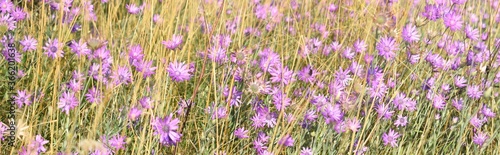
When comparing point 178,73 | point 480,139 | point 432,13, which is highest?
point 432,13

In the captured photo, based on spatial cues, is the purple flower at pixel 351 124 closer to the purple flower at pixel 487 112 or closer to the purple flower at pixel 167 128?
the purple flower at pixel 167 128

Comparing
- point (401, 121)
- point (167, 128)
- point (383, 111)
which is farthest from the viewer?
point (401, 121)

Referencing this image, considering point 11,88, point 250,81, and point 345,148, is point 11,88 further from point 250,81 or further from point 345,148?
point 345,148

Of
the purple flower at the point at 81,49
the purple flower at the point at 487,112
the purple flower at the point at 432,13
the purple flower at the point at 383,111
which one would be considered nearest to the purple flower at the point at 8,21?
the purple flower at the point at 81,49

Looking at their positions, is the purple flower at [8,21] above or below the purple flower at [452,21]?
below

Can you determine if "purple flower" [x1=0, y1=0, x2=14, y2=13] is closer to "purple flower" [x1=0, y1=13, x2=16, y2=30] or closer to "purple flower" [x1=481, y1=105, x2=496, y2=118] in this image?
"purple flower" [x1=0, y1=13, x2=16, y2=30]

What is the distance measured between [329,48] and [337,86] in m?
0.60

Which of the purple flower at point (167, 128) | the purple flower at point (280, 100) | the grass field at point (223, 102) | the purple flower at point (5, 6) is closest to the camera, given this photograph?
the purple flower at point (167, 128)

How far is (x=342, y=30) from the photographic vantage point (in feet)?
8.50

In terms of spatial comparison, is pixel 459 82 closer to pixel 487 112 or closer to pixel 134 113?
pixel 487 112

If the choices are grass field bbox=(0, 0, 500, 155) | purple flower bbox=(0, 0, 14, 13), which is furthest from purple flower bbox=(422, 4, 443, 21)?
purple flower bbox=(0, 0, 14, 13)

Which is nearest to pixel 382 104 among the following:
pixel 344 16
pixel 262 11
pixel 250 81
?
pixel 250 81

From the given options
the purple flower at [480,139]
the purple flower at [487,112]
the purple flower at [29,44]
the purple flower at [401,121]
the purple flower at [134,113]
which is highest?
the purple flower at [29,44]

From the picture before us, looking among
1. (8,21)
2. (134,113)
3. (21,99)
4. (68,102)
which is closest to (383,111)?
(134,113)
